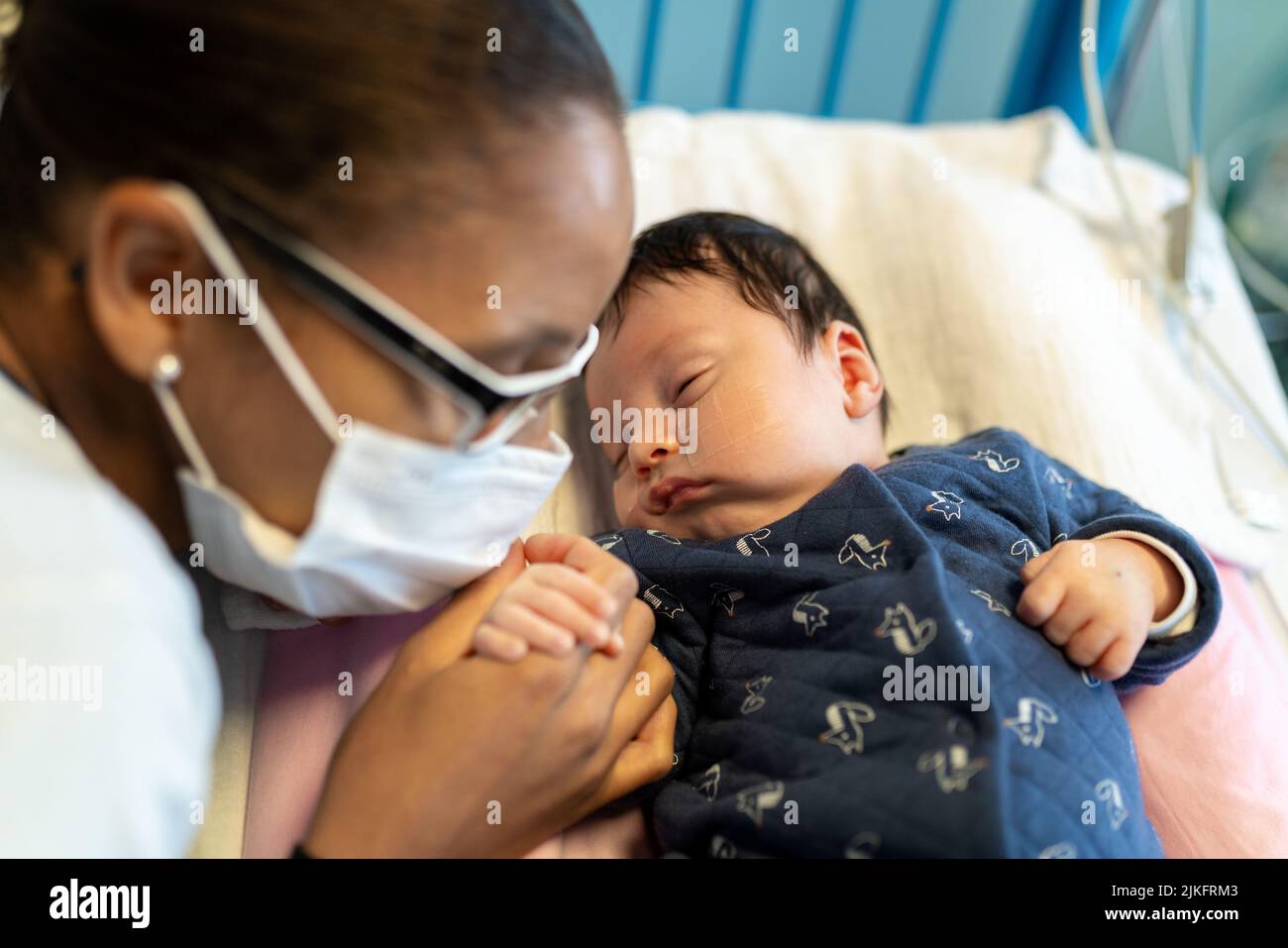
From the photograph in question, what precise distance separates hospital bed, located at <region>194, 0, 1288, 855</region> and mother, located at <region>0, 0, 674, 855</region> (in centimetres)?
32

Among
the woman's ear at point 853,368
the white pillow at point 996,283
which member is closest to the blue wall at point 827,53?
the white pillow at point 996,283

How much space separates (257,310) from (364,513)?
0.19 metres

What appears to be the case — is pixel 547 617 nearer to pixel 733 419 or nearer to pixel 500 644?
pixel 500 644

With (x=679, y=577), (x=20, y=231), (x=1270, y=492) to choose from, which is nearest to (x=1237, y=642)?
(x=1270, y=492)

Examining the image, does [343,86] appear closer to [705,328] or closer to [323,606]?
[323,606]

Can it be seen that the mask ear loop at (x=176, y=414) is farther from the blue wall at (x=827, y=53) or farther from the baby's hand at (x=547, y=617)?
the blue wall at (x=827, y=53)

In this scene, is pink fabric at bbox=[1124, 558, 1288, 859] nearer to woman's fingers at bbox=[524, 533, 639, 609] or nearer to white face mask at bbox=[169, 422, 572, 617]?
woman's fingers at bbox=[524, 533, 639, 609]

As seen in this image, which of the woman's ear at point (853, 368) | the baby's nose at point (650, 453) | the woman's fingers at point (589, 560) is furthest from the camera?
the woman's ear at point (853, 368)

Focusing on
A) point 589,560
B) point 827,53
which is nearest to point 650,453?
point 589,560

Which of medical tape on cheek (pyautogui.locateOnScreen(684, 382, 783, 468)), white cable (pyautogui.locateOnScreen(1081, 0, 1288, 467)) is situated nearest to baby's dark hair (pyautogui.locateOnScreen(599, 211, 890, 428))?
medical tape on cheek (pyautogui.locateOnScreen(684, 382, 783, 468))

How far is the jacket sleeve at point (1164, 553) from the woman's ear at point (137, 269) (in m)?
0.99

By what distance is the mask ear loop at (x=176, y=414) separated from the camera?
2.65ft

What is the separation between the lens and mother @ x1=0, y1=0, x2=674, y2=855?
2.48ft

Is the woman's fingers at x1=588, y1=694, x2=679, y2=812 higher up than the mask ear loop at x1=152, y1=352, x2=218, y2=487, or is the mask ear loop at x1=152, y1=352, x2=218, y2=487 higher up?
the mask ear loop at x1=152, y1=352, x2=218, y2=487
